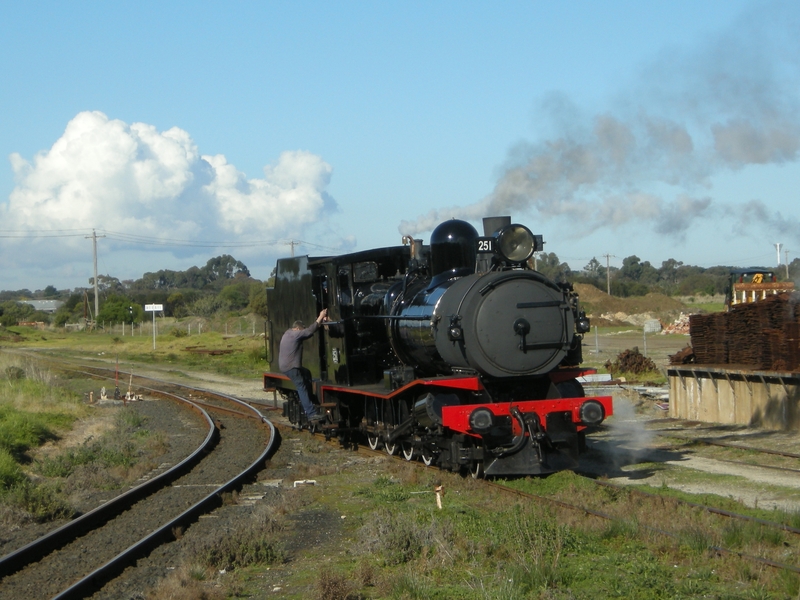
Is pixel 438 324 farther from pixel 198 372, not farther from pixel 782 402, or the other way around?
pixel 198 372

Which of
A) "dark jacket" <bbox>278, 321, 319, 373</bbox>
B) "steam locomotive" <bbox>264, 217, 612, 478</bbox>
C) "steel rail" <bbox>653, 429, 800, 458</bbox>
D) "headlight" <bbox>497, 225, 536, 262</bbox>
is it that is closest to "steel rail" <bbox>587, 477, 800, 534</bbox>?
"steam locomotive" <bbox>264, 217, 612, 478</bbox>

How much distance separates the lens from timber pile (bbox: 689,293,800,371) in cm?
1336

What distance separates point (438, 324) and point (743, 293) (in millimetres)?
15979

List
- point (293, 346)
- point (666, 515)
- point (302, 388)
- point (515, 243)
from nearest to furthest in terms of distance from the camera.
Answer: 1. point (666, 515)
2. point (515, 243)
3. point (293, 346)
4. point (302, 388)

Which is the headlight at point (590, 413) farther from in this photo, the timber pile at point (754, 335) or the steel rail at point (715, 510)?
the timber pile at point (754, 335)

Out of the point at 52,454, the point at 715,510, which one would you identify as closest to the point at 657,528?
the point at 715,510

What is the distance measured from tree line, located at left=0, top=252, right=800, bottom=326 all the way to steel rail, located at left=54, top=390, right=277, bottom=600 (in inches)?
1529

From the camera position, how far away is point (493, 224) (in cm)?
1041

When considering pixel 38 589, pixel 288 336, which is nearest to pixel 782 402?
pixel 288 336

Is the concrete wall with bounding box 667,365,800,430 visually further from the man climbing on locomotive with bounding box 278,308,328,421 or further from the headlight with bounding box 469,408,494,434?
the man climbing on locomotive with bounding box 278,308,328,421

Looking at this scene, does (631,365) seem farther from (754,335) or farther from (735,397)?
(754,335)

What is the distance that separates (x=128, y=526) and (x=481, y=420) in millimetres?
3809

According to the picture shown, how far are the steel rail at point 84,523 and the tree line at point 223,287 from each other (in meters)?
38.2

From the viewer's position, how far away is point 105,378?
1182 inches
